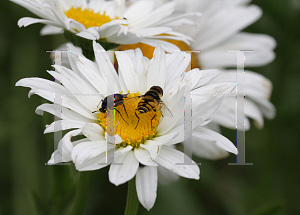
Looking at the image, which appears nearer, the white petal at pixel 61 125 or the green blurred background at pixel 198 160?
the white petal at pixel 61 125

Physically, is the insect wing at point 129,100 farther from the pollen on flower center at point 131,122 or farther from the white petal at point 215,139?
the white petal at point 215,139

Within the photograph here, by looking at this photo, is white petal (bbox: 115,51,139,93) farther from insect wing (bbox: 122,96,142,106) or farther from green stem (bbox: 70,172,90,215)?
green stem (bbox: 70,172,90,215)

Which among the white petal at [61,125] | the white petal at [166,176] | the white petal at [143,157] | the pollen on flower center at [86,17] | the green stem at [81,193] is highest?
the pollen on flower center at [86,17]

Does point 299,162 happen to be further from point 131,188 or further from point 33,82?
point 33,82

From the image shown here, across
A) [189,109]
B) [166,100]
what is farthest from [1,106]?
[189,109]

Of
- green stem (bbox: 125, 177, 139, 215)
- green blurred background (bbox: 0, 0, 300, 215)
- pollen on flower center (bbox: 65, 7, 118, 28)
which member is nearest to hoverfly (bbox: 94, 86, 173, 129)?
green stem (bbox: 125, 177, 139, 215)

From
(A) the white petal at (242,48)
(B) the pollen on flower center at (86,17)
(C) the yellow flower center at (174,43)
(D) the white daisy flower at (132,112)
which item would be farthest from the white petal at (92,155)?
(A) the white petal at (242,48)

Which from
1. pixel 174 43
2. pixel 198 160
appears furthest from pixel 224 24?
pixel 198 160

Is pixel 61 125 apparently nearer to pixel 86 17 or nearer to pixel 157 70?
pixel 157 70
